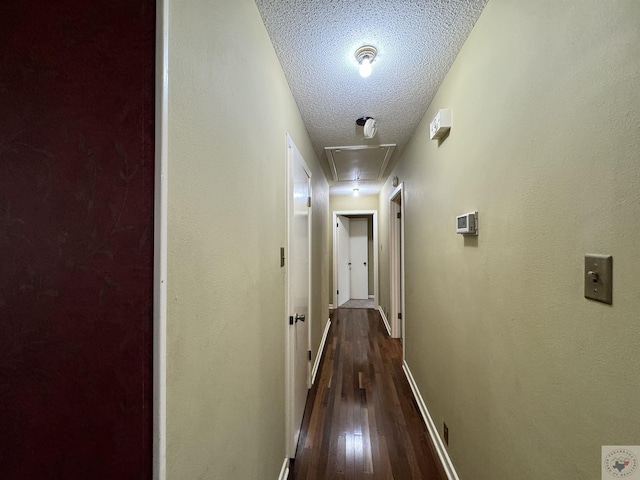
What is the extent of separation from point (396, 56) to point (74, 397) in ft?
5.95

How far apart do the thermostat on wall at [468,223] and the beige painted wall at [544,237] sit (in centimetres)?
5

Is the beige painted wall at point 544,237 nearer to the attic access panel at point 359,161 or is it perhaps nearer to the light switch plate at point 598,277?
the light switch plate at point 598,277

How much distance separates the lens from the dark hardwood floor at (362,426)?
1528mm

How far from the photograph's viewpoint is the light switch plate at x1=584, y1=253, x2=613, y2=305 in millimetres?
576

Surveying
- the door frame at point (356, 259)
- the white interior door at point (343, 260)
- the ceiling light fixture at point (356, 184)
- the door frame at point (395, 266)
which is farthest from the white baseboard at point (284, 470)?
the door frame at point (356, 259)

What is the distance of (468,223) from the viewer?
1.22m

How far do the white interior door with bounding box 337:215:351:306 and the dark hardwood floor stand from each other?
2.53 metres

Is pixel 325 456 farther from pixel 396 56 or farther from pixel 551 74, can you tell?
A: pixel 396 56

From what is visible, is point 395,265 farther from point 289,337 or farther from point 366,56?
point 366,56

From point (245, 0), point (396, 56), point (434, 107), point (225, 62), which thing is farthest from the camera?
point (434, 107)

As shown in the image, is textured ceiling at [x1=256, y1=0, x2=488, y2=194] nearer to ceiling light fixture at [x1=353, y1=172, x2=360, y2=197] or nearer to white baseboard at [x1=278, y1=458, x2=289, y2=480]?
ceiling light fixture at [x1=353, y1=172, x2=360, y2=197]

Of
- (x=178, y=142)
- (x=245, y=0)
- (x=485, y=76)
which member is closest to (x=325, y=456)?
(x=178, y=142)

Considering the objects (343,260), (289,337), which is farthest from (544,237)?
(343,260)

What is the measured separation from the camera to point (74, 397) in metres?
0.50
